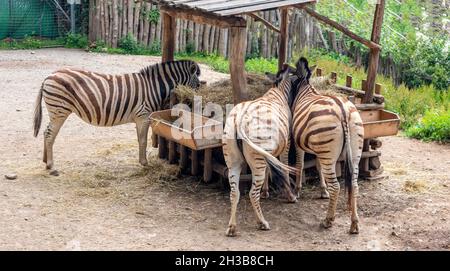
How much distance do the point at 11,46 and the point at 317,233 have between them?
13.2 meters

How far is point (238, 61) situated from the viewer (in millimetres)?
7672

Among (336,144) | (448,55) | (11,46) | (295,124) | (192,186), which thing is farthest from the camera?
(11,46)

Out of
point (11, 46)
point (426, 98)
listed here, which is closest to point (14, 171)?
point (426, 98)

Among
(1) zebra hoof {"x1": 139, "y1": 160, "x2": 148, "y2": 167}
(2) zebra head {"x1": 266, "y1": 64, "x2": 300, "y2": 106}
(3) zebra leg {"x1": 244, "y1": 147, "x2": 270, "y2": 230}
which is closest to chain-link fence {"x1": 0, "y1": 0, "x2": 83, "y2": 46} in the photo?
(1) zebra hoof {"x1": 139, "y1": 160, "x2": 148, "y2": 167}

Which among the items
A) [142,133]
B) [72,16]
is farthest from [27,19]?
[142,133]

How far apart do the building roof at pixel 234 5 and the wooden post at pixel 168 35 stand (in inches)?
54.4

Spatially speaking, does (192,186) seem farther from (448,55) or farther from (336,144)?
(448,55)

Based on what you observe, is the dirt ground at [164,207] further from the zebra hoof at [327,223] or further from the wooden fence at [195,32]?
the wooden fence at [195,32]

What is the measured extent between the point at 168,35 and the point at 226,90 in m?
1.32

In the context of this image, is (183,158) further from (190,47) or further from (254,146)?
(190,47)

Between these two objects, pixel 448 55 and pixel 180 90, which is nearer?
pixel 180 90

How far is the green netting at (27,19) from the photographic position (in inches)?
714

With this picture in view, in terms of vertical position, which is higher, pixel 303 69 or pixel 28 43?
pixel 303 69

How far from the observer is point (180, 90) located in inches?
341
